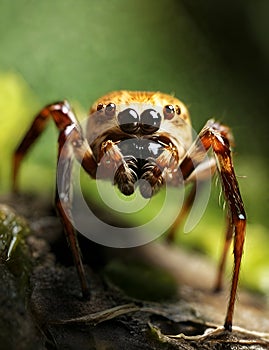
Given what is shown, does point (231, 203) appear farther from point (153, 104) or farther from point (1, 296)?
point (1, 296)

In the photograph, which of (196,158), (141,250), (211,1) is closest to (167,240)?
(141,250)

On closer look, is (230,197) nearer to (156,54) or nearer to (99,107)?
(99,107)

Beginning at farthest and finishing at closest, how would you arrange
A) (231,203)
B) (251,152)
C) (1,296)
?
(251,152), (231,203), (1,296)

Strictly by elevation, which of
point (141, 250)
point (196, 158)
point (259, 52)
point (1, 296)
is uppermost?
point (259, 52)

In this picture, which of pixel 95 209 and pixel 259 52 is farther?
pixel 259 52

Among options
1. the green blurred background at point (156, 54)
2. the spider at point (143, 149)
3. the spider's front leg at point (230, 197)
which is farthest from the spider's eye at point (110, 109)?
the green blurred background at point (156, 54)

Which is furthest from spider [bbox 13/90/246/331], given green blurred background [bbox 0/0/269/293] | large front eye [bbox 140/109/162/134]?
green blurred background [bbox 0/0/269/293]

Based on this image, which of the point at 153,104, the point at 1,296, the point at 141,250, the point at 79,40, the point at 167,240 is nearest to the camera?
the point at 1,296
